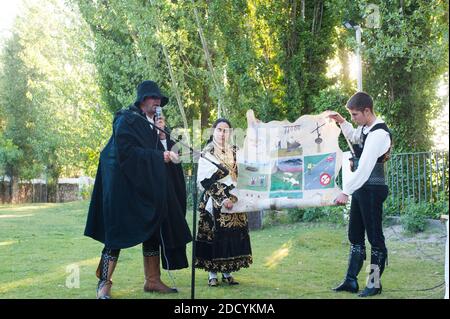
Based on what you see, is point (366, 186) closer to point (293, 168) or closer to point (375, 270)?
point (293, 168)

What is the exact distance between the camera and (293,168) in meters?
5.41

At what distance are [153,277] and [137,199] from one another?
2.87ft

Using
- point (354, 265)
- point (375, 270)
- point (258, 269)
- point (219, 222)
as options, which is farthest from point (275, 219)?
point (375, 270)

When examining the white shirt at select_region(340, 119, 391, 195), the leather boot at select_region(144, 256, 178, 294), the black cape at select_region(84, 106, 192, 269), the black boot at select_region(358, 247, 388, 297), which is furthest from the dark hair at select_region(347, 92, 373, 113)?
the leather boot at select_region(144, 256, 178, 294)

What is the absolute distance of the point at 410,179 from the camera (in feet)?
36.8

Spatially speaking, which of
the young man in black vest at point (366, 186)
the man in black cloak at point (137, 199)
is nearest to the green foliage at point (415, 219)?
the young man in black vest at point (366, 186)

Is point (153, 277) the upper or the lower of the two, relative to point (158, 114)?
lower

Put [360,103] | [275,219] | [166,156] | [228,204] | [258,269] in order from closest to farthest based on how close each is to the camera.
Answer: [360,103]
[166,156]
[228,204]
[258,269]
[275,219]

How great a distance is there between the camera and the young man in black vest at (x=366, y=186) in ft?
16.8

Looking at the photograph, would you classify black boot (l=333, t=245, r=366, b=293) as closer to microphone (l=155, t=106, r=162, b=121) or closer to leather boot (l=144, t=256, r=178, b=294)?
leather boot (l=144, t=256, r=178, b=294)

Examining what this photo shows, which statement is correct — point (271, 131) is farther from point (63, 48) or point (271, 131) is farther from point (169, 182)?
point (63, 48)

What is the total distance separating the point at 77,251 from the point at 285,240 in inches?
144

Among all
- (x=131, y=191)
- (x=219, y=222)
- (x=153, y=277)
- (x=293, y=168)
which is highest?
(x=293, y=168)
